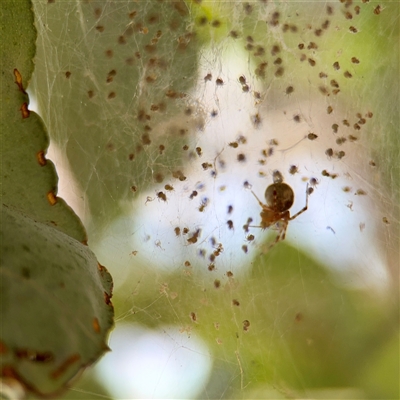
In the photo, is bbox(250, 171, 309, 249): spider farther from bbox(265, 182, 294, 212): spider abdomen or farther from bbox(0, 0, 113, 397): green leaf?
bbox(0, 0, 113, 397): green leaf

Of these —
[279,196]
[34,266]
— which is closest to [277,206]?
[279,196]

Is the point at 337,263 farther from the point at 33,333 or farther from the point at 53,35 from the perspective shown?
the point at 33,333

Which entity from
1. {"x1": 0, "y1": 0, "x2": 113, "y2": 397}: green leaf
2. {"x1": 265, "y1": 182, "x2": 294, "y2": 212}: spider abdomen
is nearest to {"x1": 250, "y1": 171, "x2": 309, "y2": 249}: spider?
{"x1": 265, "y1": 182, "x2": 294, "y2": 212}: spider abdomen

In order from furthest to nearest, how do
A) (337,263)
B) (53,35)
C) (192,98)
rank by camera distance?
(337,263), (192,98), (53,35)

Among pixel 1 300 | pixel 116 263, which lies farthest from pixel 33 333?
pixel 116 263

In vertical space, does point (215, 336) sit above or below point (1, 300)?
below

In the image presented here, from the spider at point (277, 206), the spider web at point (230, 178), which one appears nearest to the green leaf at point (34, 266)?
the spider web at point (230, 178)
